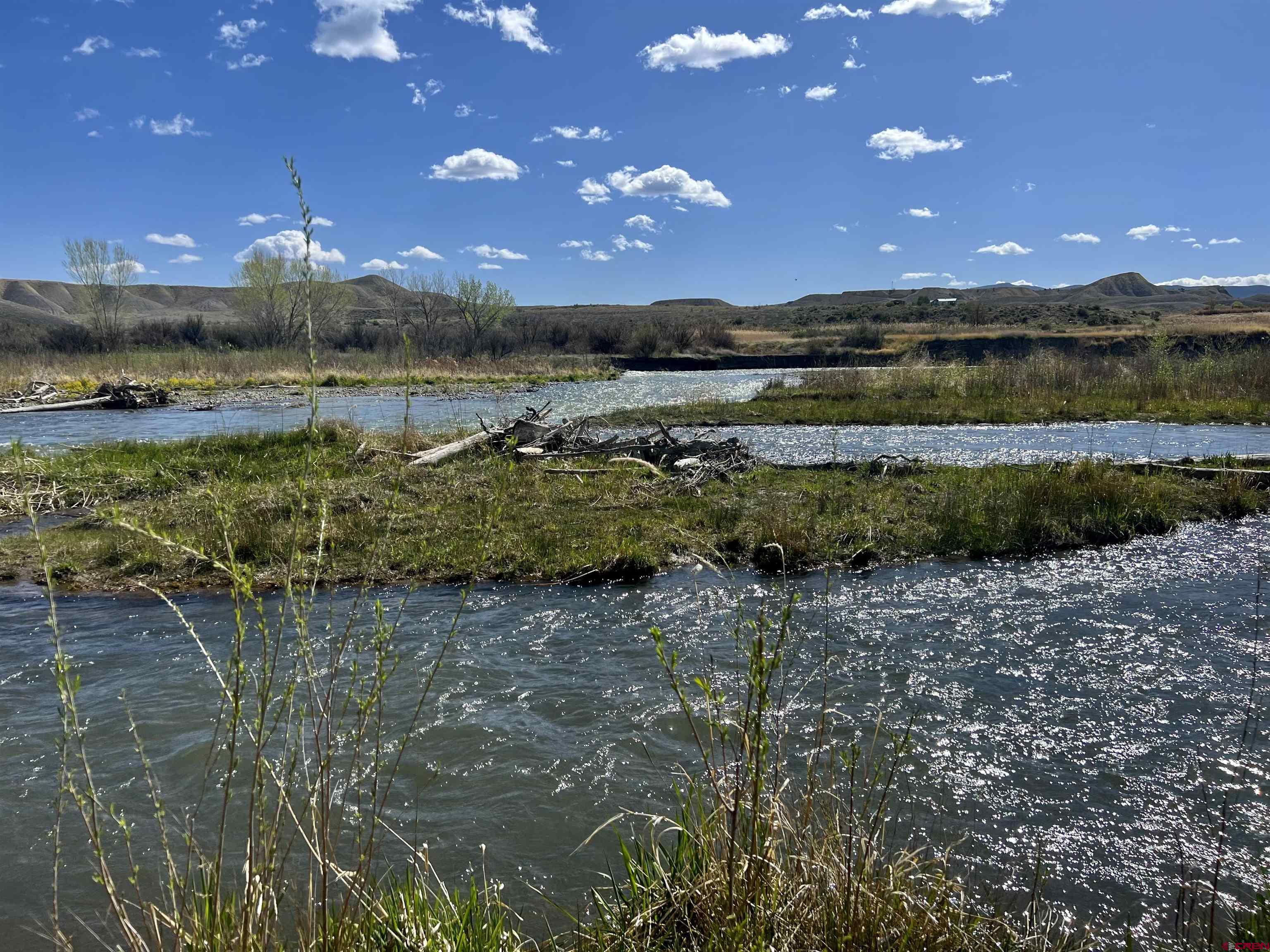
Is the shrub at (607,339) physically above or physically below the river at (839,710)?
above

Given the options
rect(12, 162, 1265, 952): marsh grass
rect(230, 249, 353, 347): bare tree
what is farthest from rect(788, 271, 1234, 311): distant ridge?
rect(12, 162, 1265, 952): marsh grass

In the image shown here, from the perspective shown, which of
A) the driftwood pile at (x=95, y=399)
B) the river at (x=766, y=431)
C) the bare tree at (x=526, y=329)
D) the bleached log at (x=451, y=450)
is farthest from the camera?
the bare tree at (x=526, y=329)

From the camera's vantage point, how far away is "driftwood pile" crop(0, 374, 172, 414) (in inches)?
1110

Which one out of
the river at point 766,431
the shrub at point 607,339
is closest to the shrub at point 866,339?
the shrub at point 607,339

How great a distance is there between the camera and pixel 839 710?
219 inches

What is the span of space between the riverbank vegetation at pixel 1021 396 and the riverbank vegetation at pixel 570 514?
9.79 metres

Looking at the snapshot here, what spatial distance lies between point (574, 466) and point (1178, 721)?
9.78 metres

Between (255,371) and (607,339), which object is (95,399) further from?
(607,339)

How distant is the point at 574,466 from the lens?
13633 millimetres

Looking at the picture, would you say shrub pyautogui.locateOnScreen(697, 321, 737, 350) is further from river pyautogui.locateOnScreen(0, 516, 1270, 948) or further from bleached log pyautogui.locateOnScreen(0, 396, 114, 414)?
river pyautogui.locateOnScreen(0, 516, 1270, 948)

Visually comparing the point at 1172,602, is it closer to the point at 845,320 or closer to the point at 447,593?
the point at 447,593

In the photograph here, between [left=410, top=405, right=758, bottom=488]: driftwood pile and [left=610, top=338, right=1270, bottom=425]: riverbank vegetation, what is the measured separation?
6.23 m

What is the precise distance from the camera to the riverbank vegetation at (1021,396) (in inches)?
901

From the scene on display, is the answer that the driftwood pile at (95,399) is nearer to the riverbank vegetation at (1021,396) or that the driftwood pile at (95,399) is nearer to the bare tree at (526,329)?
the riverbank vegetation at (1021,396)
